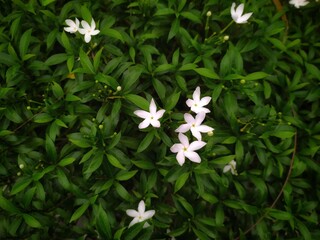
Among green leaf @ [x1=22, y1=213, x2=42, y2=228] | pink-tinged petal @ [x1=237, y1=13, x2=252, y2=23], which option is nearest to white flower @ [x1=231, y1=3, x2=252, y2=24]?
pink-tinged petal @ [x1=237, y1=13, x2=252, y2=23]

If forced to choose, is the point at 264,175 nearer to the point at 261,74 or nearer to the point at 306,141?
the point at 306,141

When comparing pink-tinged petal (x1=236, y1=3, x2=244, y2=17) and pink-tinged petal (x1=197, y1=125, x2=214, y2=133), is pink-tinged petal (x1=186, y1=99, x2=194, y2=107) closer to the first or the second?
pink-tinged petal (x1=197, y1=125, x2=214, y2=133)

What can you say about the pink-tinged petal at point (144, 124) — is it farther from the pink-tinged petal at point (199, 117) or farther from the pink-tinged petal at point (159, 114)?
the pink-tinged petal at point (199, 117)

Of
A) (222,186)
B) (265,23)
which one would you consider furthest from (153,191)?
(265,23)

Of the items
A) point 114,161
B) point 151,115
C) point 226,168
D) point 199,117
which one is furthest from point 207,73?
point 114,161

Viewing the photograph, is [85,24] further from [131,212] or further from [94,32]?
[131,212]

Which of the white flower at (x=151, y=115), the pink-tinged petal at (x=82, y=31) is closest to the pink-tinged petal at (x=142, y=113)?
the white flower at (x=151, y=115)
